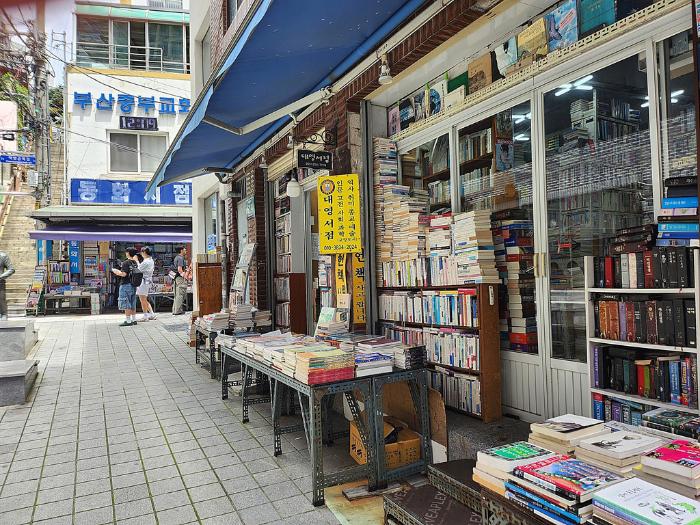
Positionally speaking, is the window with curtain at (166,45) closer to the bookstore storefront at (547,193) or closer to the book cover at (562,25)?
the bookstore storefront at (547,193)

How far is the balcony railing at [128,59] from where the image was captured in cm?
1689

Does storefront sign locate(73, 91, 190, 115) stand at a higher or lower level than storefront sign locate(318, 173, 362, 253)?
higher

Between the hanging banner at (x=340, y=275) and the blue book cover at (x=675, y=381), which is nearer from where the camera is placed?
the blue book cover at (x=675, y=381)

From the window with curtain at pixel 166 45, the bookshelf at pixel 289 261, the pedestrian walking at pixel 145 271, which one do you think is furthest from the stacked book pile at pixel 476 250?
the window with curtain at pixel 166 45

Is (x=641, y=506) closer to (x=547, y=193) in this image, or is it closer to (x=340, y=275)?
(x=547, y=193)

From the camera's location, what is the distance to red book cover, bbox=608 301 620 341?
276cm

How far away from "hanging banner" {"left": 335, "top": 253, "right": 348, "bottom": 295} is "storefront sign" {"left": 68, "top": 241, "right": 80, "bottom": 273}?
1507cm

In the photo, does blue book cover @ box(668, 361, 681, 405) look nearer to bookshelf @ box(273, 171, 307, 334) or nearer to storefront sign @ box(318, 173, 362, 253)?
storefront sign @ box(318, 173, 362, 253)

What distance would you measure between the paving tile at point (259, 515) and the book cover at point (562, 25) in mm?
3582

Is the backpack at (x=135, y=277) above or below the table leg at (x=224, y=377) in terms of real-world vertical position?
above

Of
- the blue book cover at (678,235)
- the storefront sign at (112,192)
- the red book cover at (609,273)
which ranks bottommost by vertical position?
the red book cover at (609,273)

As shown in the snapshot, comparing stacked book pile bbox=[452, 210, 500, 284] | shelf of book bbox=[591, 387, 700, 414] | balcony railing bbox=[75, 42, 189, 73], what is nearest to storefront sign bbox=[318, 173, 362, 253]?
stacked book pile bbox=[452, 210, 500, 284]

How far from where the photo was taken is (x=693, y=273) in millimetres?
2387

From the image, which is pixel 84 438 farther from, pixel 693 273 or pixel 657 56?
pixel 657 56
